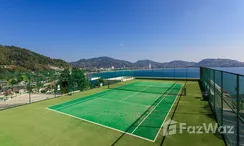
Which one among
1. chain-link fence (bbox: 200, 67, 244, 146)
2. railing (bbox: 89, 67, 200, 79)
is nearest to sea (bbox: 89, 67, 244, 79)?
railing (bbox: 89, 67, 200, 79)

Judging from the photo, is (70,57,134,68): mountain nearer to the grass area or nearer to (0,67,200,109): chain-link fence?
(0,67,200,109): chain-link fence

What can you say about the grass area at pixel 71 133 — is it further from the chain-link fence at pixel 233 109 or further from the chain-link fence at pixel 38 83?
the chain-link fence at pixel 38 83

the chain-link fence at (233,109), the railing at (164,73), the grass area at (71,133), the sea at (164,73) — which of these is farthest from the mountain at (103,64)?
the chain-link fence at (233,109)

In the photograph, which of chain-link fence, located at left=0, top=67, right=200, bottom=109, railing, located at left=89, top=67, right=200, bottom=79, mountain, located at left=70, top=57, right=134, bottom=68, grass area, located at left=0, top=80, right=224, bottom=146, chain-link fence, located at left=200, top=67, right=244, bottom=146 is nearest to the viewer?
chain-link fence, located at left=200, top=67, right=244, bottom=146

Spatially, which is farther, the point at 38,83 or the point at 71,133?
the point at 38,83

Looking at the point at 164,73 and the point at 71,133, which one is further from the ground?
the point at 164,73

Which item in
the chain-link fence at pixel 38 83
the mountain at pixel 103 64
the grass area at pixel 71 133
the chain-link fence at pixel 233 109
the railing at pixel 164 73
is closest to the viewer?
the chain-link fence at pixel 233 109

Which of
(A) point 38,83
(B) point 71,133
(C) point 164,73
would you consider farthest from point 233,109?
(C) point 164,73

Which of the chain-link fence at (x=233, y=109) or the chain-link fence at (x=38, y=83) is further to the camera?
the chain-link fence at (x=38, y=83)

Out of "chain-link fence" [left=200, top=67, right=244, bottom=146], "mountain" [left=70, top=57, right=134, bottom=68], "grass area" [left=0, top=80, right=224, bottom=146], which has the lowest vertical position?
"grass area" [left=0, top=80, right=224, bottom=146]

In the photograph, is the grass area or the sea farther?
the sea

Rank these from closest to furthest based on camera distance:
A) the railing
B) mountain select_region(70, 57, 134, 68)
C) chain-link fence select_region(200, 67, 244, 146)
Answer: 1. chain-link fence select_region(200, 67, 244, 146)
2. the railing
3. mountain select_region(70, 57, 134, 68)

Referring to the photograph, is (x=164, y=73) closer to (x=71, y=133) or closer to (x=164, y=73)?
(x=164, y=73)

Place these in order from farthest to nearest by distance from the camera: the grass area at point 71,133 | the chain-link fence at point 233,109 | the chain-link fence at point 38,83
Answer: the chain-link fence at point 38,83
the grass area at point 71,133
the chain-link fence at point 233,109
